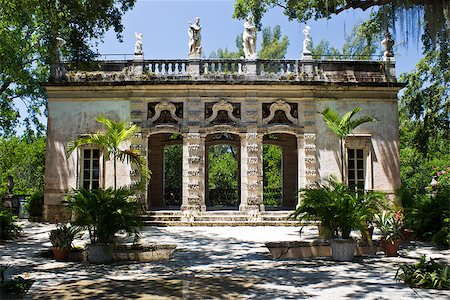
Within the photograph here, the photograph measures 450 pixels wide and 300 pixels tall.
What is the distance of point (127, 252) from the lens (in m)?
8.22

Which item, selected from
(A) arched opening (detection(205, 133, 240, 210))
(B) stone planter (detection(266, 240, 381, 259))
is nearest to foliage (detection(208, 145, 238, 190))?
(A) arched opening (detection(205, 133, 240, 210))

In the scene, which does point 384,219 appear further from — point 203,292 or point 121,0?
point 121,0

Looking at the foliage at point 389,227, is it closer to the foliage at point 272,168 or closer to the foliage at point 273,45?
the foliage at point 272,168

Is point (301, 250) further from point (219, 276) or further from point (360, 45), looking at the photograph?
point (360, 45)

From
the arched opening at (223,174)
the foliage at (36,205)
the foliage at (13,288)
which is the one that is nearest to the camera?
the foliage at (13,288)

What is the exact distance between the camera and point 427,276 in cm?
584

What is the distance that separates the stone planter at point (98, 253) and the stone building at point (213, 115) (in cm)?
630

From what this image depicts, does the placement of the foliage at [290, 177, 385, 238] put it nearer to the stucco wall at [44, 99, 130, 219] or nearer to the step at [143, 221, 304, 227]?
the step at [143, 221, 304, 227]

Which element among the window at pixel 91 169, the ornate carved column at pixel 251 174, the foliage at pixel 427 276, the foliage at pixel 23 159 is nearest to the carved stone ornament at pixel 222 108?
the ornate carved column at pixel 251 174

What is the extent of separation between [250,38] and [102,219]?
30.2ft

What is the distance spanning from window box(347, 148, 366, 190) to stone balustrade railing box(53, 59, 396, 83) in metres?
2.55

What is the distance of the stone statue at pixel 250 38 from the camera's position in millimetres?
14836

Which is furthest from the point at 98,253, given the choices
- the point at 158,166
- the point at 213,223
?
the point at 158,166

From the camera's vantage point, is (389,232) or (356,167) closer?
(389,232)
